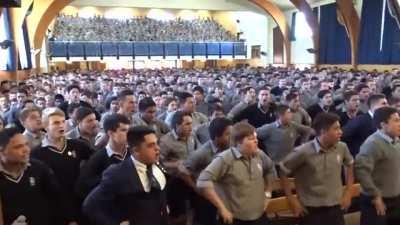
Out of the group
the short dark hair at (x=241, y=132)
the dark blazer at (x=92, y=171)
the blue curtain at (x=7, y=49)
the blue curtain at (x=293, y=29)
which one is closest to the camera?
the short dark hair at (x=241, y=132)

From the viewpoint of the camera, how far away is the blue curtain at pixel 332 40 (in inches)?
1179

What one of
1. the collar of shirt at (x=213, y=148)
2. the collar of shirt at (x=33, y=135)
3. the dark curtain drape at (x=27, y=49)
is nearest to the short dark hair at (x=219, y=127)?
the collar of shirt at (x=213, y=148)

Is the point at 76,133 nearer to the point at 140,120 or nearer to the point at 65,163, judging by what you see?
the point at 140,120

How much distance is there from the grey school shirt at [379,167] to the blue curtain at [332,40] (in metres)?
25.9

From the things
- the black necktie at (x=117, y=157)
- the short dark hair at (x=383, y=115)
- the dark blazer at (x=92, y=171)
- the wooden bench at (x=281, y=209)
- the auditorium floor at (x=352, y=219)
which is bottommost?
the auditorium floor at (x=352, y=219)

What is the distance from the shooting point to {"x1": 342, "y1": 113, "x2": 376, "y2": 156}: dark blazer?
6348 mm

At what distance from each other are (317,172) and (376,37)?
24.0 m

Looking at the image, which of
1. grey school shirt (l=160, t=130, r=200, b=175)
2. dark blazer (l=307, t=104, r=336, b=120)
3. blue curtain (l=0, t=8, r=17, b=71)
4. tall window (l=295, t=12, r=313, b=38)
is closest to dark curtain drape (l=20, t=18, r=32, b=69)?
blue curtain (l=0, t=8, r=17, b=71)

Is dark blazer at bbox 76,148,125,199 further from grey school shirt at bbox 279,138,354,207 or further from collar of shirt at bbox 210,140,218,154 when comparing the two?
grey school shirt at bbox 279,138,354,207

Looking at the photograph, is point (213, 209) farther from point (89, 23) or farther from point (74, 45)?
point (89, 23)

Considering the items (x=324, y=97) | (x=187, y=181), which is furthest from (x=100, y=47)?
(x=187, y=181)

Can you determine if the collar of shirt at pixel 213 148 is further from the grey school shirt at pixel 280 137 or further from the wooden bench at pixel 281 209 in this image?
the grey school shirt at pixel 280 137

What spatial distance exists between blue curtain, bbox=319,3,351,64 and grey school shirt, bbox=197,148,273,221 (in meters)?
26.7

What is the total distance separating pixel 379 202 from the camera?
15.1 ft
